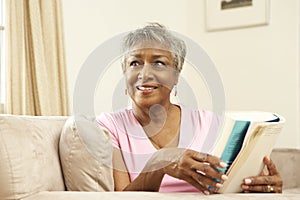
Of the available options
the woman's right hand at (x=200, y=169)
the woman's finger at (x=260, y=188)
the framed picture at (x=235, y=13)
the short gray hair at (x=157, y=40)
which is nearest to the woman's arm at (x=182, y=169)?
the woman's right hand at (x=200, y=169)

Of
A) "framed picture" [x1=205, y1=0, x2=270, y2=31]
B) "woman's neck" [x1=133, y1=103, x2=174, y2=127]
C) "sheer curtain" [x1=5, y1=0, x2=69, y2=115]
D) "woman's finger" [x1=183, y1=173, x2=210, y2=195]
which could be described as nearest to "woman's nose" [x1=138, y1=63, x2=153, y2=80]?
"woman's neck" [x1=133, y1=103, x2=174, y2=127]

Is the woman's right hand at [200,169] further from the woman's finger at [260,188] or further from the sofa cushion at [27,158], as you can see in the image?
the sofa cushion at [27,158]

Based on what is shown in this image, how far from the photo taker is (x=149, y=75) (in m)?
1.37

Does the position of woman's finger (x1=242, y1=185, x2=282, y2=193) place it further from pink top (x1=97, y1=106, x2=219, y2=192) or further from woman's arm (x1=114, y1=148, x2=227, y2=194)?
pink top (x1=97, y1=106, x2=219, y2=192)

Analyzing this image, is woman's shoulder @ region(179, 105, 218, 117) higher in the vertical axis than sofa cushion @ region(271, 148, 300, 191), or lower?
higher

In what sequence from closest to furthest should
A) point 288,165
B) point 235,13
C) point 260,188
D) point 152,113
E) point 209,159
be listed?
1. point 209,159
2. point 260,188
3. point 152,113
4. point 288,165
5. point 235,13

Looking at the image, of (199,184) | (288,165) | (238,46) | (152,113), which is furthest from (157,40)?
(238,46)

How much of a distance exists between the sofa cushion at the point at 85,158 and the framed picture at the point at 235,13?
6.86 ft

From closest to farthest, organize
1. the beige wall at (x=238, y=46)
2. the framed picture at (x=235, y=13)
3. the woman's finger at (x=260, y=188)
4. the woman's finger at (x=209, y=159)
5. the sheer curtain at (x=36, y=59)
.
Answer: the woman's finger at (x=209, y=159)
the woman's finger at (x=260, y=188)
the sheer curtain at (x=36, y=59)
the beige wall at (x=238, y=46)
the framed picture at (x=235, y=13)

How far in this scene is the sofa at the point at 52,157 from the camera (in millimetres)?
1269

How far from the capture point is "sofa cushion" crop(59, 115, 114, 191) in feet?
4.66

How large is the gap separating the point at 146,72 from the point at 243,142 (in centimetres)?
38

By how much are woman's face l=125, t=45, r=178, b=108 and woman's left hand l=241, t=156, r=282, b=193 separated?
1.19ft

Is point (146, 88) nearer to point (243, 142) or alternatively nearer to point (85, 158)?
point (85, 158)
